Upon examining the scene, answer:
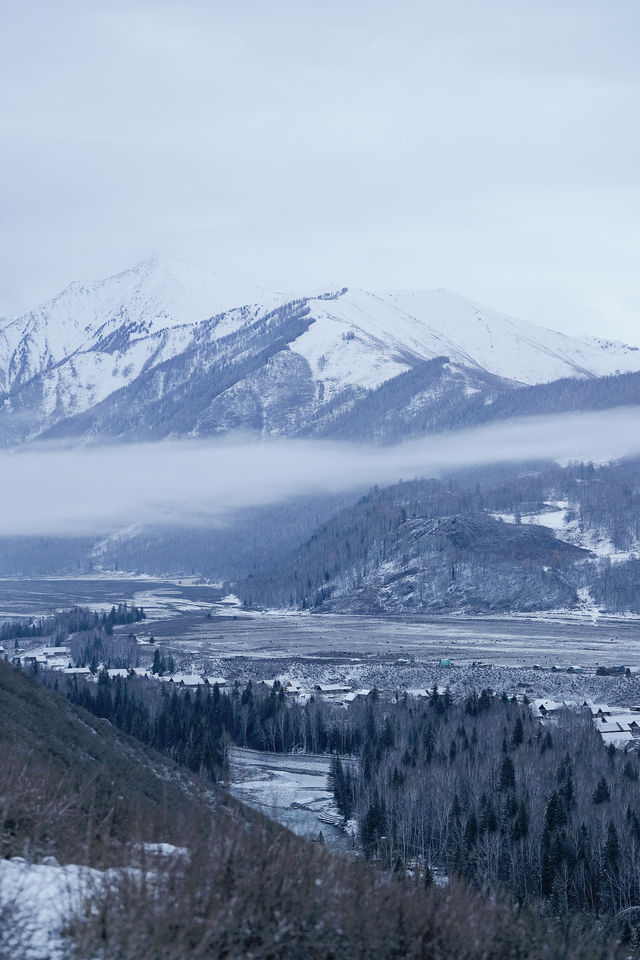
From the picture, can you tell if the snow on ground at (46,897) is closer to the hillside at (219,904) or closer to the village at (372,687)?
the hillside at (219,904)

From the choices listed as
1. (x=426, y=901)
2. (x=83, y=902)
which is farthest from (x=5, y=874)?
(x=426, y=901)

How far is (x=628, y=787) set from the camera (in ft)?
202

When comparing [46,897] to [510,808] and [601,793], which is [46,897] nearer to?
[510,808]

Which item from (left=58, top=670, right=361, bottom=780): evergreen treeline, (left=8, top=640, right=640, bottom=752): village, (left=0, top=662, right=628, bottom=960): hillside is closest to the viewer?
(left=0, top=662, right=628, bottom=960): hillside

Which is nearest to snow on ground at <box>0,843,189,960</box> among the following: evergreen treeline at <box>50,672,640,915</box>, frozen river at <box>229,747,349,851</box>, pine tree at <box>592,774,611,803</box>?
evergreen treeline at <box>50,672,640,915</box>

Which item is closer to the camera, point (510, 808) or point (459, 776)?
point (510, 808)

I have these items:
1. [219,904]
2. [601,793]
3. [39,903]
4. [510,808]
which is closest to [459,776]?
[510,808]

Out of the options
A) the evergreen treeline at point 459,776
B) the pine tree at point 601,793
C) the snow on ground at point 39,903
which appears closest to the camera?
the snow on ground at point 39,903

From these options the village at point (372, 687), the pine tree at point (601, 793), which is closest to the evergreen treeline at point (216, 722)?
the village at point (372, 687)

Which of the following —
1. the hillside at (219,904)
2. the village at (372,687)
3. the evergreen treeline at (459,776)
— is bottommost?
the village at (372,687)

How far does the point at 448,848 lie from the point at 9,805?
1577 inches

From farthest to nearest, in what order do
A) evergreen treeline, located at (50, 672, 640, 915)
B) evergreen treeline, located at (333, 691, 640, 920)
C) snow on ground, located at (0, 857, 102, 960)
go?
1. evergreen treeline, located at (50, 672, 640, 915)
2. evergreen treeline, located at (333, 691, 640, 920)
3. snow on ground, located at (0, 857, 102, 960)

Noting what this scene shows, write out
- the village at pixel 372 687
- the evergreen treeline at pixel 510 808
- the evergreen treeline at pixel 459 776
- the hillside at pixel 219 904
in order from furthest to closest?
1. the village at pixel 372 687
2. the evergreen treeline at pixel 459 776
3. the evergreen treeline at pixel 510 808
4. the hillside at pixel 219 904

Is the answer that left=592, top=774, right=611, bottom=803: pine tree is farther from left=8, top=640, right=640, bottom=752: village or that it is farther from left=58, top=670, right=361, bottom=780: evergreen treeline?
left=58, top=670, right=361, bottom=780: evergreen treeline
